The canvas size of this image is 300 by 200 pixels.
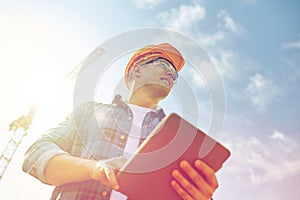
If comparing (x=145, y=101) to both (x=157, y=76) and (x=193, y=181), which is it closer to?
(x=157, y=76)

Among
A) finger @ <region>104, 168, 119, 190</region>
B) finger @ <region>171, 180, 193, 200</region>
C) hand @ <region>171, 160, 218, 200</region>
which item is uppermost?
hand @ <region>171, 160, 218, 200</region>

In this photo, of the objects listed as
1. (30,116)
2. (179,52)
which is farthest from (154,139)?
(30,116)

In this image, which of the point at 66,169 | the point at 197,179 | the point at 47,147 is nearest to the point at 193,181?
the point at 197,179

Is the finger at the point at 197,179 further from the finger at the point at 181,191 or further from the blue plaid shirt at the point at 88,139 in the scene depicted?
the blue plaid shirt at the point at 88,139

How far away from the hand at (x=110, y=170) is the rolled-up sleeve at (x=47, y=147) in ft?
2.55

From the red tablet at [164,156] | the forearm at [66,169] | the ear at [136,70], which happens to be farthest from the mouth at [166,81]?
the red tablet at [164,156]

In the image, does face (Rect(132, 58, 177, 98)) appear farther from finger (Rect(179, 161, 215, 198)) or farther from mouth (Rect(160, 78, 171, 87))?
finger (Rect(179, 161, 215, 198))

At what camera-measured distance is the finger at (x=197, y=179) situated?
73.0 inches

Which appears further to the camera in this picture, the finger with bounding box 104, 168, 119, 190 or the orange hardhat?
the orange hardhat

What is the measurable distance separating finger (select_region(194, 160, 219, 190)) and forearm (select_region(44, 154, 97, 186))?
1.00 m

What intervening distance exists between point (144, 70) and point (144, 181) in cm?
293

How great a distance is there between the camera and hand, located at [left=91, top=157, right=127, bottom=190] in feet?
6.21

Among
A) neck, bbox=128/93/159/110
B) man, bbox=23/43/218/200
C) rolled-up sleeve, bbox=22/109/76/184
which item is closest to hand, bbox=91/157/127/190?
man, bbox=23/43/218/200

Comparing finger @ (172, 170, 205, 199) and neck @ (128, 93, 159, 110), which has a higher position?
neck @ (128, 93, 159, 110)
